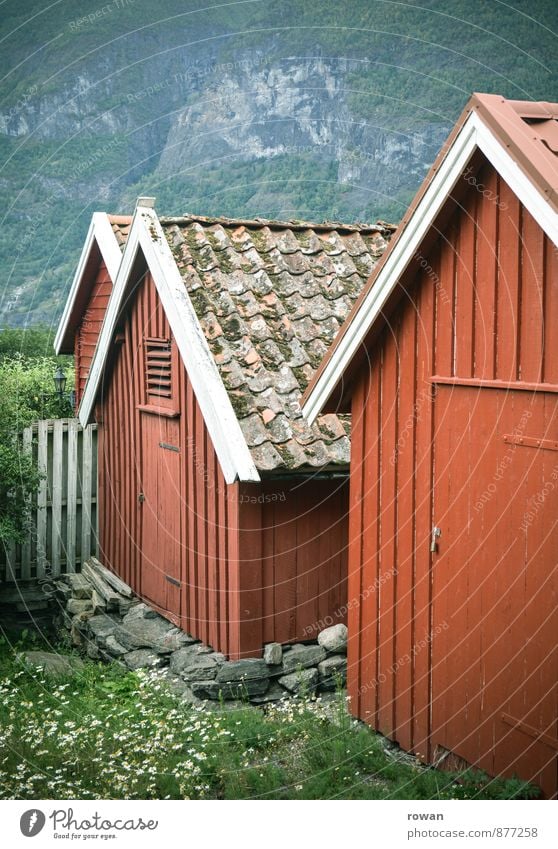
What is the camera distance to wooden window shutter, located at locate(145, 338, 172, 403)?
31.9 ft

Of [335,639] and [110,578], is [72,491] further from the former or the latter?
[335,639]

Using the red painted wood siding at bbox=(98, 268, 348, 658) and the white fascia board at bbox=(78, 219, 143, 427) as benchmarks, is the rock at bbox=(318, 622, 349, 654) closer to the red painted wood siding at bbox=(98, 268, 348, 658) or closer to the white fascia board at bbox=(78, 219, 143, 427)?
the red painted wood siding at bbox=(98, 268, 348, 658)

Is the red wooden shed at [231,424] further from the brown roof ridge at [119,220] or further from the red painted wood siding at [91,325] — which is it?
the brown roof ridge at [119,220]

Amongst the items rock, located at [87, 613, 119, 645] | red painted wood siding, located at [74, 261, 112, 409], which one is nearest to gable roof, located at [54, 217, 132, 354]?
red painted wood siding, located at [74, 261, 112, 409]

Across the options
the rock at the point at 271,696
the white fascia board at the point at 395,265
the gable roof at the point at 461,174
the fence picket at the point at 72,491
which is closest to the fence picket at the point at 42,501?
the fence picket at the point at 72,491

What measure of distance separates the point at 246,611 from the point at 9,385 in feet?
26.4

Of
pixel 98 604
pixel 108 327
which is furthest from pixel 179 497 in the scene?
pixel 108 327

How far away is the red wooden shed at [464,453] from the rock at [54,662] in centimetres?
353

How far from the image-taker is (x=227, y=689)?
7984 mm

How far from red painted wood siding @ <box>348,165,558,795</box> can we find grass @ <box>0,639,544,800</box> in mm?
359

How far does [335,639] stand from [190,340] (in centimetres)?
319

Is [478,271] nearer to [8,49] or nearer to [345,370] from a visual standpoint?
[345,370]

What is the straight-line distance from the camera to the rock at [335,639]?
8.32 m
